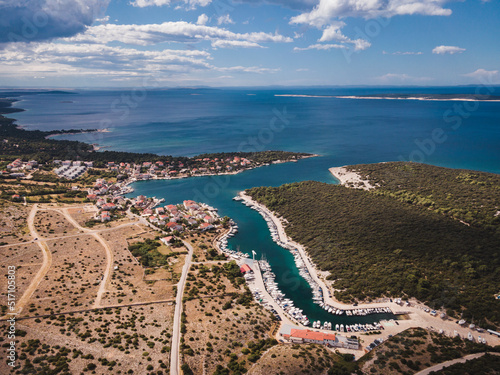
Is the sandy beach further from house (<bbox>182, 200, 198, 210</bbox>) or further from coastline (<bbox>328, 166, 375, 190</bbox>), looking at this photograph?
coastline (<bbox>328, 166, 375, 190</bbox>)

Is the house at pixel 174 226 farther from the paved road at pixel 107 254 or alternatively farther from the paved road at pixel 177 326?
the paved road at pixel 107 254

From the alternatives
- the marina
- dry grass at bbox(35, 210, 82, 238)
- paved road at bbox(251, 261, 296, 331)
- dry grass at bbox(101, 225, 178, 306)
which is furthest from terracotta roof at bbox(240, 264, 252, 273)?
dry grass at bbox(35, 210, 82, 238)

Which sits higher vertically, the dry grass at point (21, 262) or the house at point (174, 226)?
the house at point (174, 226)

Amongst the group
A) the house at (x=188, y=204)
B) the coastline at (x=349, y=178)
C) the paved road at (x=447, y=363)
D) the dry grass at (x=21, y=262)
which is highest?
the coastline at (x=349, y=178)

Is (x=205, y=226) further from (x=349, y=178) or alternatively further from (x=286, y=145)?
(x=286, y=145)

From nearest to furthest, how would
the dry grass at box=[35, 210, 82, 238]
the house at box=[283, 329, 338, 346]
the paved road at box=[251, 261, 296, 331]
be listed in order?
the house at box=[283, 329, 338, 346], the paved road at box=[251, 261, 296, 331], the dry grass at box=[35, 210, 82, 238]

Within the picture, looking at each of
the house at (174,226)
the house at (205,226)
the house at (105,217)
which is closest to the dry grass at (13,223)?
the house at (105,217)

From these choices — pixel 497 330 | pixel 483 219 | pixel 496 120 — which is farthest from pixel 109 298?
pixel 496 120

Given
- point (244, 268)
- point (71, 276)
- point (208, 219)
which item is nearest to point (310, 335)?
point (244, 268)

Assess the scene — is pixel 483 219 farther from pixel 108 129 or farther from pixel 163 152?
pixel 108 129
